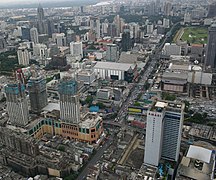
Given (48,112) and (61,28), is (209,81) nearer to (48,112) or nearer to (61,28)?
(48,112)

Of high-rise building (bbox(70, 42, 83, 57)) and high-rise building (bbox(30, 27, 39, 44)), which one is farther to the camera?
high-rise building (bbox(30, 27, 39, 44))

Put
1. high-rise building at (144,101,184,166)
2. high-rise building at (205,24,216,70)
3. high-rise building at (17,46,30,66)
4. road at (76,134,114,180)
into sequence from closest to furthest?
high-rise building at (144,101,184,166) < road at (76,134,114,180) < high-rise building at (205,24,216,70) < high-rise building at (17,46,30,66)

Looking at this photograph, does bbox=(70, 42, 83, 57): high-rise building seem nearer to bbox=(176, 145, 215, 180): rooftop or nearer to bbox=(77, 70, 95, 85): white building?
bbox=(77, 70, 95, 85): white building

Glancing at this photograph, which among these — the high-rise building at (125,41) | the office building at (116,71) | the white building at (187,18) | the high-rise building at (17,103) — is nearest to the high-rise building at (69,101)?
the high-rise building at (17,103)

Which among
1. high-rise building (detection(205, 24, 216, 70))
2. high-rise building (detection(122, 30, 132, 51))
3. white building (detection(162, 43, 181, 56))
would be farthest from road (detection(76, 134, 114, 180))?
white building (detection(162, 43, 181, 56))

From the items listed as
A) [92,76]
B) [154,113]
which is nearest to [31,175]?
[154,113]

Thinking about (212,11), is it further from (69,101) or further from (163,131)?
(163,131)
